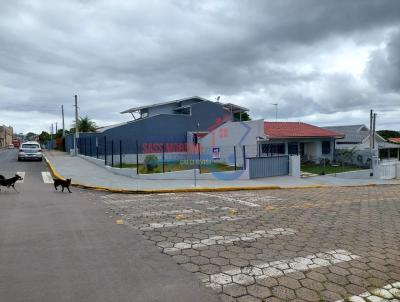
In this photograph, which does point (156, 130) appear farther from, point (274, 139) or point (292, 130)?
point (292, 130)

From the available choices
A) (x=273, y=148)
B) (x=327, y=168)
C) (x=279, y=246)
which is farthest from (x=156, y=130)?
(x=279, y=246)

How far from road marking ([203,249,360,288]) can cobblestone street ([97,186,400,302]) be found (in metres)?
0.01

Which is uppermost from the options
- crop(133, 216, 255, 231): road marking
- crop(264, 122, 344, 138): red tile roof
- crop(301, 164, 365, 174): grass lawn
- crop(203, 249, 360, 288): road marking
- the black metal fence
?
crop(264, 122, 344, 138): red tile roof

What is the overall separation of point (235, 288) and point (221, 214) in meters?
4.32

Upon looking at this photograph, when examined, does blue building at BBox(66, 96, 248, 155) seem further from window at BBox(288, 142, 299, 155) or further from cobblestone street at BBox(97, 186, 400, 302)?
cobblestone street at BBox(97, 186, 400, 302)

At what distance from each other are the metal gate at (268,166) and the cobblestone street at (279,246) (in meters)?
9.93

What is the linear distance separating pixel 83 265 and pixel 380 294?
12.9ft

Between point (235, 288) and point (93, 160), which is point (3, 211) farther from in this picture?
point (93, 160)

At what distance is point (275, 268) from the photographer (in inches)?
182

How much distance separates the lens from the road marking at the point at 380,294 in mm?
3787

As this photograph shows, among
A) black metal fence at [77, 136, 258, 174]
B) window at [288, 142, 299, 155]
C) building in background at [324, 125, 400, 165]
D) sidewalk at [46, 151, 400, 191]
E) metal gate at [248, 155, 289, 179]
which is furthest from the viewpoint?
building in background at [324, 125, 400, 165]

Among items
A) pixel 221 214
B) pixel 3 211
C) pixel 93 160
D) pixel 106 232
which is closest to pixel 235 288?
pixel 106 232

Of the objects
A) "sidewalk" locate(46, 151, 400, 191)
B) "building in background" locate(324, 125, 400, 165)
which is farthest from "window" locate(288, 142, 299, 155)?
"sidewalk" locate(46, 151, 400, 191)

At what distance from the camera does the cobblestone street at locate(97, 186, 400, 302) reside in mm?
4047
